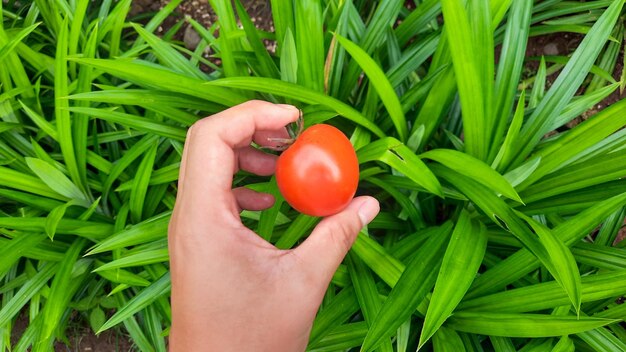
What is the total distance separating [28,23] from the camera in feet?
5.29

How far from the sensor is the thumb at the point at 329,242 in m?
0.87

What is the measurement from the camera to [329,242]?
884mm

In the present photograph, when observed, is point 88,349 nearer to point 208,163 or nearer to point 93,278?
point 93,278

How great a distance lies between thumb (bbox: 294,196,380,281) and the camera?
872 millimetres

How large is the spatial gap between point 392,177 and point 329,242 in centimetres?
40

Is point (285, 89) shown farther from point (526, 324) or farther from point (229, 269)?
point (526, 324)

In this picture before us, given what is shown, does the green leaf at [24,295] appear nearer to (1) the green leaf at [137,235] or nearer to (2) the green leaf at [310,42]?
(1) the green leaf at [137,235]

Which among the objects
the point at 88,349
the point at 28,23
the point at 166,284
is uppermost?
the point at 28,23

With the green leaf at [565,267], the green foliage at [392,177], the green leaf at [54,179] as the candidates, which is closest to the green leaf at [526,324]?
the green foliage at [392,177]

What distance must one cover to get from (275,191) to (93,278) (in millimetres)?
765

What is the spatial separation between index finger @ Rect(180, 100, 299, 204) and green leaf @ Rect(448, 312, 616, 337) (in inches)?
23.6

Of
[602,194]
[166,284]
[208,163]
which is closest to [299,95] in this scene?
[208,163]

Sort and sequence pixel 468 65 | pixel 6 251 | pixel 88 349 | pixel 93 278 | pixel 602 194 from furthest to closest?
pixel 88 349
pixel 93 278
pixel 6 251
pixel 602 194
pixel 468 65

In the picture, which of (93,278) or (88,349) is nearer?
(93,278)
